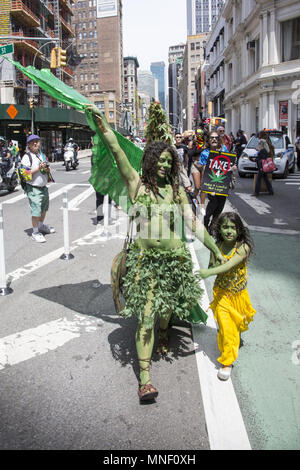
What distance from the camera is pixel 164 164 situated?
3258mm

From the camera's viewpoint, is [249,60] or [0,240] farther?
[249,60]

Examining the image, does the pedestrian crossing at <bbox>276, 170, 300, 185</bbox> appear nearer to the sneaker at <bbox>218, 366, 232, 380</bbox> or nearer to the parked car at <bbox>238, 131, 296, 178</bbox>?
the parked car at <bbox>238, 131, 296, 178</bbox>

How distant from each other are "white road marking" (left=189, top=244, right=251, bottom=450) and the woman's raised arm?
1.57 meters

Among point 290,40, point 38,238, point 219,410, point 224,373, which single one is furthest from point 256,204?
point 290,40

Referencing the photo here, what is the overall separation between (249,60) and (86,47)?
11478cm

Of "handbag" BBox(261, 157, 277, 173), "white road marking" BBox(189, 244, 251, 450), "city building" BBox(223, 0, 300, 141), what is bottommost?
"white road marking" BBox(189, 244, 251, 450)

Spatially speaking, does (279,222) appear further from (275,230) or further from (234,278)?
(234,278)

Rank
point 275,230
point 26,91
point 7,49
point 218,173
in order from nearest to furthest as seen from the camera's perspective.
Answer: point 218,173 → point 275,230 → point 7,49 → point 26,91

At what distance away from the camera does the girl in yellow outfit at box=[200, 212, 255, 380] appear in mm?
3443

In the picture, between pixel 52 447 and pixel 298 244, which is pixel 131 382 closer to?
pixel 52 447

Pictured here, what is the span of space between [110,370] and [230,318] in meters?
1.10

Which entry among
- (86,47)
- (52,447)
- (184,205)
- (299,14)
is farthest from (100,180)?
(86,47)

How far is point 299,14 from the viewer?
28.8m

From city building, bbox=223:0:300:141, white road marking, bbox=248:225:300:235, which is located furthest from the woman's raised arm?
city building, bbox=223:0:300:141
